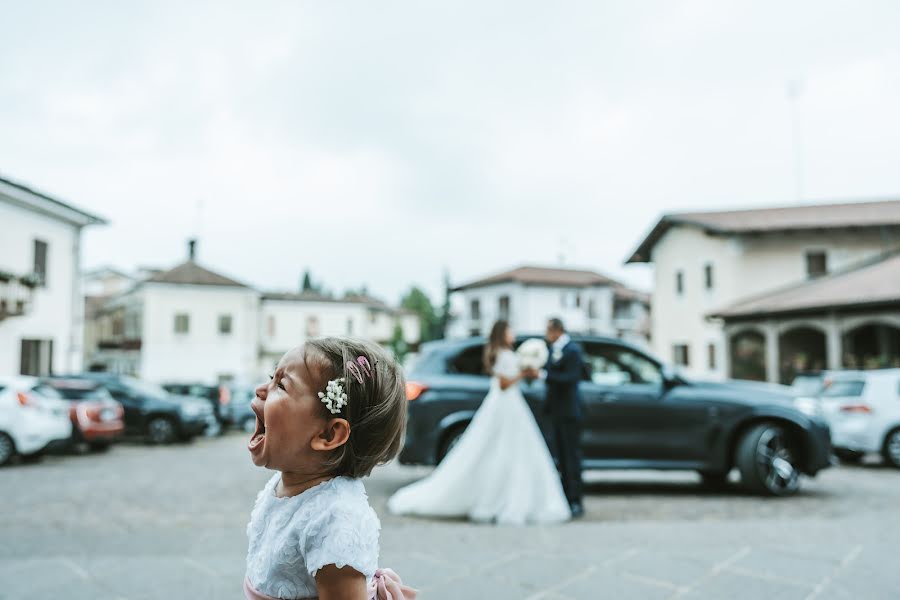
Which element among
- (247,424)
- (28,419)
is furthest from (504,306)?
(28,419)

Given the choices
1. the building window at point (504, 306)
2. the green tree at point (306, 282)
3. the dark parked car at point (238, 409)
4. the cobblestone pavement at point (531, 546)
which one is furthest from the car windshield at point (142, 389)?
the green tree at point (306, 282)

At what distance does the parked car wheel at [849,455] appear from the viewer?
34.3 feet

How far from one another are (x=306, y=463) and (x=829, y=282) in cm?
2636

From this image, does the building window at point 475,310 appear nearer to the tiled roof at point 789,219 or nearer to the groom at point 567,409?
the tiled roof at point 789,219

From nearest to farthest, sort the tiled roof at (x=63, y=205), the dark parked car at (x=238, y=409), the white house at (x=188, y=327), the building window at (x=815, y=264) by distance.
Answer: the tiled roof at (x=63, y=205)
the dark parked car at (x=238, y=409)
the building window at (x=815, y=264)
the white house at (x=188, y=327)

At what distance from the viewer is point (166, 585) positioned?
389 centimetres

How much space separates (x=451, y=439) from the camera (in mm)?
7371

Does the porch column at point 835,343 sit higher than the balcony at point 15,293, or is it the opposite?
the balcony at point 15,293

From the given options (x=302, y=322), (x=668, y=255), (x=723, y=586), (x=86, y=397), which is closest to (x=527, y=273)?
(x=302, y=322)

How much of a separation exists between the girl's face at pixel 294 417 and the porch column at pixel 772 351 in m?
24.4

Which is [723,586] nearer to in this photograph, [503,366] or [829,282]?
[503,366]

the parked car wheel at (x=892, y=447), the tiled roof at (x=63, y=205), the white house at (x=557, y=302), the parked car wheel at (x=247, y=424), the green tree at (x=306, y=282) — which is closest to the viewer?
the parked car wheel at (x=892, y=447)

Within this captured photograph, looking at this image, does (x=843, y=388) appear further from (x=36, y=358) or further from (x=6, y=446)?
(x=36, y=358)

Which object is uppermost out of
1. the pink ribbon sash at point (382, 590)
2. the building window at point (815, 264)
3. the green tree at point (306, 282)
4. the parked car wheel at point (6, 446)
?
the green tree at point (306, 282)
